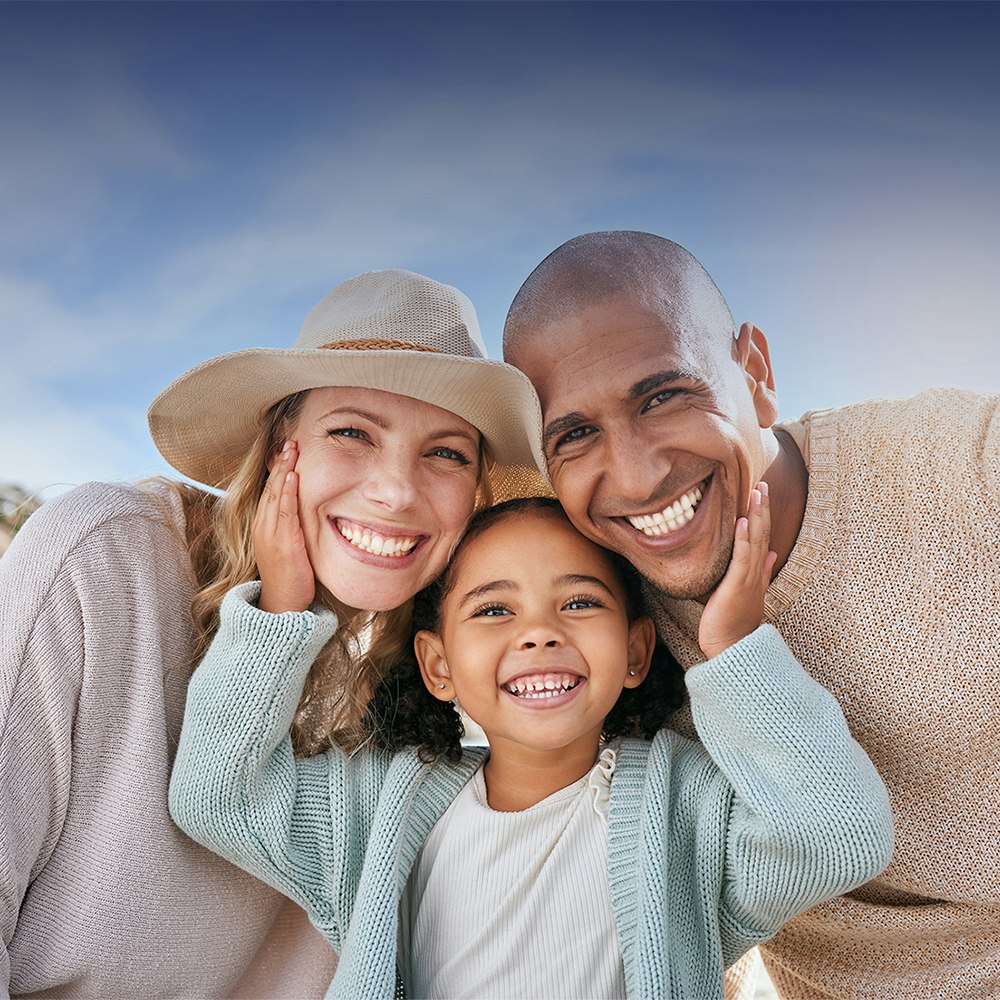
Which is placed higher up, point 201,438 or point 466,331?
point 466,331

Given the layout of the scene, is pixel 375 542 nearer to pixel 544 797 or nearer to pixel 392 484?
pixel 392 484

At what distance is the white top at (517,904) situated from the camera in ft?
6.86

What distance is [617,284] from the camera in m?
2.34

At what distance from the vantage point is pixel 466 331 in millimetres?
2537

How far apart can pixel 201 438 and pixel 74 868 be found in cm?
105

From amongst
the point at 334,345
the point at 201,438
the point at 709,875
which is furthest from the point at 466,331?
the point at 709,875

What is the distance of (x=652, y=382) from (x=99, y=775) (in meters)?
1.40

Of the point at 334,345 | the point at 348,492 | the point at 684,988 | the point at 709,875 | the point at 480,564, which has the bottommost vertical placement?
the point at 684,988

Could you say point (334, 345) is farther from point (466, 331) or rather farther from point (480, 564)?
point (480, 564)

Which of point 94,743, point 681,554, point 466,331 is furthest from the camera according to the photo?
point 466,331

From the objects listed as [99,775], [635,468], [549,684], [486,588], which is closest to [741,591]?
[635,468]

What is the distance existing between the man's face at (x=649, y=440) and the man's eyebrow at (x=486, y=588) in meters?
0.21

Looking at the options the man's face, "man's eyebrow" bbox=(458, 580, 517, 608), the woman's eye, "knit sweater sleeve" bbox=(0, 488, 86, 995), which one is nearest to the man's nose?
the man's face

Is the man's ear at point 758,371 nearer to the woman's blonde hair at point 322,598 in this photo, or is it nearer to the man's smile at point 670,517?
the man's smile at point 670,517
